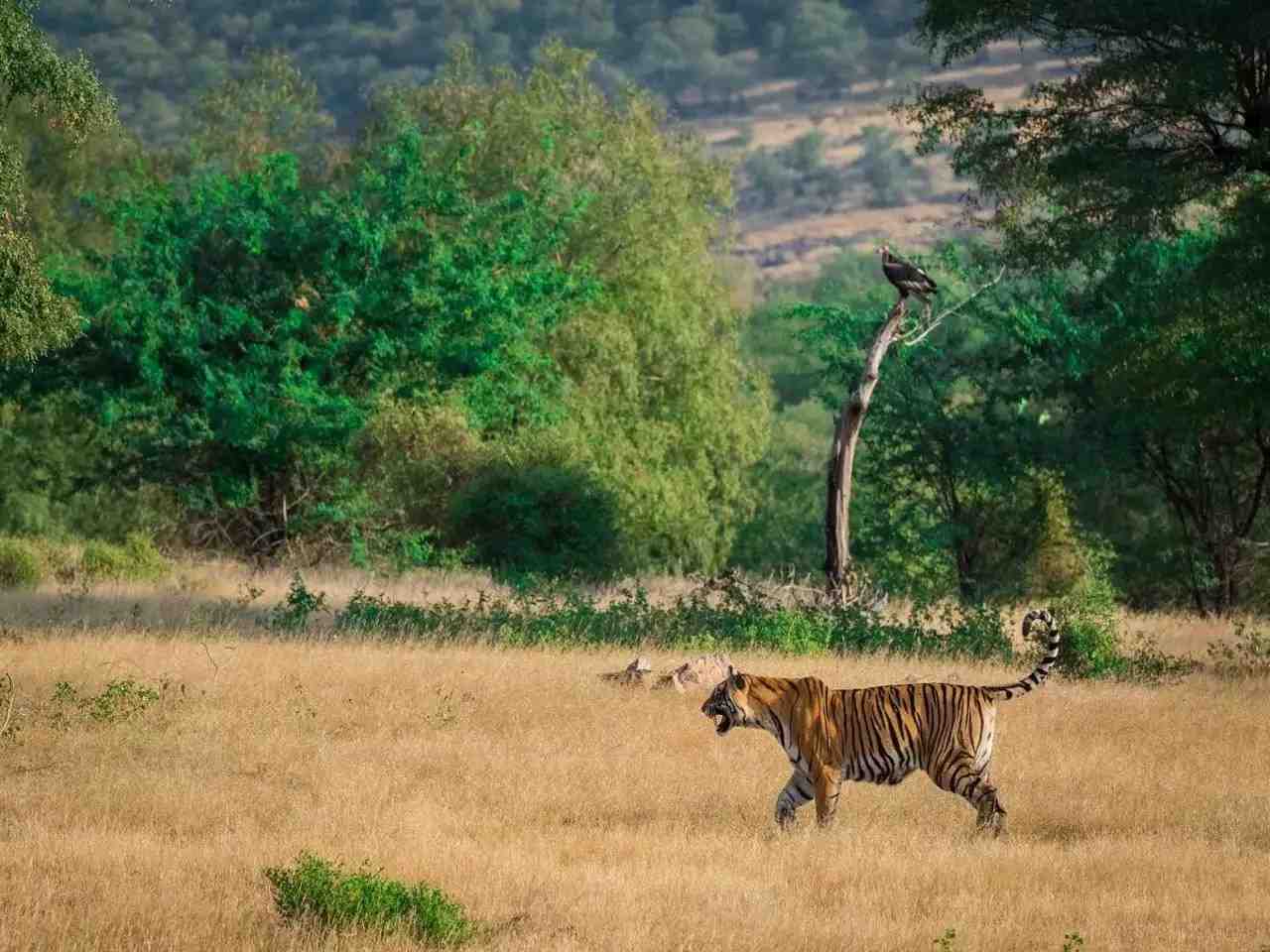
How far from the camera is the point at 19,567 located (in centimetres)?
2988

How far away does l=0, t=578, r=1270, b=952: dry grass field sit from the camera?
1066cm

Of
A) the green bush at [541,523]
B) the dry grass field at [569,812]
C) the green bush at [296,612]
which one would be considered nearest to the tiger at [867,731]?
the dry grass field at [569,812]

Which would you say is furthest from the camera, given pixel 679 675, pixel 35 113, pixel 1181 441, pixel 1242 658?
pixel 1181 441

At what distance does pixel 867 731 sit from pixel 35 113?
10.5 m

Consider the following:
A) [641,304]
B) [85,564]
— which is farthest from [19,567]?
[641,304]

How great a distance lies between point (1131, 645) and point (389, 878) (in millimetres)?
15285

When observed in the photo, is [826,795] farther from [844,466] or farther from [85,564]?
[85,564]

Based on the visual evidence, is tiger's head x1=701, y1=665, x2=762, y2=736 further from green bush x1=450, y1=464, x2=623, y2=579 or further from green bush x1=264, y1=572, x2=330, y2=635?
green bush x1=450, y1=464, x2=623, y2=579

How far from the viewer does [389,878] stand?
1157 cm

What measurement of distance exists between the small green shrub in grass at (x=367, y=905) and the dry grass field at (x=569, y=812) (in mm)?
174

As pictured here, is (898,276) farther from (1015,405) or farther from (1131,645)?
(1015,405)

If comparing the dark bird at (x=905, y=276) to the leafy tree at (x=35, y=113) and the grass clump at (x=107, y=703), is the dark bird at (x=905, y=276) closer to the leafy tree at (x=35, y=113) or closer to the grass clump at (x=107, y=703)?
the leafy tree at (x=35, y=113)

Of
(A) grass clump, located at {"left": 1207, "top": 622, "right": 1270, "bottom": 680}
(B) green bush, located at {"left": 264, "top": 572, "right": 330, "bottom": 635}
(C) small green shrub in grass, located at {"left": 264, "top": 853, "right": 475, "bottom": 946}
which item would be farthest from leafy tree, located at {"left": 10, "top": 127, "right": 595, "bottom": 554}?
(C) small green shrub in grass, located at {"left": 264, "top": 853, "right": 475, "bottom": 946}

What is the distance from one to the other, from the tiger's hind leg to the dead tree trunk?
1291cm
